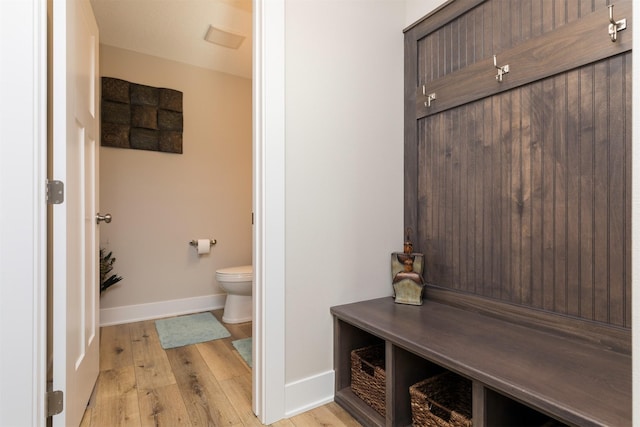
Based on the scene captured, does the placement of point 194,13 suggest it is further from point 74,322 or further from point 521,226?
point 521,226

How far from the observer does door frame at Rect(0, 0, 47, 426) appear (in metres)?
1.00

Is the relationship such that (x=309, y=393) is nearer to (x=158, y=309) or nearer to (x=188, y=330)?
(x=188, y=330)

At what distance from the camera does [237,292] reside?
2.72 metres

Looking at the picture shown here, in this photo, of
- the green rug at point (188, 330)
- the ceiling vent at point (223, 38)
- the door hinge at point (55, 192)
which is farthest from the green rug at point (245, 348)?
the ceiling vent at point (223, 38)

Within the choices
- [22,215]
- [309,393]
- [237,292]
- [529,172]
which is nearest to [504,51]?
[529,172]

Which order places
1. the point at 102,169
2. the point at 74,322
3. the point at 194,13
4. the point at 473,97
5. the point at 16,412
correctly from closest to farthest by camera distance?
1. the point at 16,412
2. the point at 74,322
3. the point at 473,97
4. the point at 194,13
5. the point at 102,169

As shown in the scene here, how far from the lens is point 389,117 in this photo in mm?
1866

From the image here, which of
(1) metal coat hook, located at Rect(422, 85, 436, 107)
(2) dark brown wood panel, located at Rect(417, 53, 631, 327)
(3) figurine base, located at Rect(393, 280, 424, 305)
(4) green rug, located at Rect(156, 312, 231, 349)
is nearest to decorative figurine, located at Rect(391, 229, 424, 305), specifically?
(3) figurine base, located at Rect(393, 280, 424, 305)

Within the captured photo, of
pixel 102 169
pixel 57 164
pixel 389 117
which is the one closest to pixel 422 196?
pixel 389 117

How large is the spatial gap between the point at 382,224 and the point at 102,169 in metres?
2.33

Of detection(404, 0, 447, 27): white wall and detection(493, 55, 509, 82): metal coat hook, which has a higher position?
detection(404, 0, 447, 27): white wall

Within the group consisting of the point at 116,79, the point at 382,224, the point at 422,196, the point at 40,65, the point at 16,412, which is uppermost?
the point at 116,79

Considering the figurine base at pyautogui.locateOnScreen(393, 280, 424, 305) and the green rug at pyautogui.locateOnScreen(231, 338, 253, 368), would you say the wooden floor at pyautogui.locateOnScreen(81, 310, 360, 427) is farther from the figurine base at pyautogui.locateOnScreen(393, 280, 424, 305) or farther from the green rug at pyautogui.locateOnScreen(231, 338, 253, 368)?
the figurine base at pyautogui.locateOnScreen(393, 280, 424, 305)

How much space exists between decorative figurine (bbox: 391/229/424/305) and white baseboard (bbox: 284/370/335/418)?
537 mm
